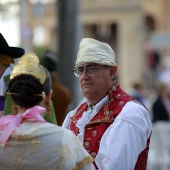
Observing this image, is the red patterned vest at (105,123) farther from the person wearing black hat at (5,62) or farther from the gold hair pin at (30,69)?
the gold hair pin at (30,69)

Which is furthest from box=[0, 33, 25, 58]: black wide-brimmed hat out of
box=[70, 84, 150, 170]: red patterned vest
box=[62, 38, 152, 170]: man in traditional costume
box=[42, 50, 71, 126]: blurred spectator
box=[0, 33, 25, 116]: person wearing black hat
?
box=[42, 50, 71, 126]: blurred spectator

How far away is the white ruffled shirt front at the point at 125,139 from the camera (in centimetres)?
547

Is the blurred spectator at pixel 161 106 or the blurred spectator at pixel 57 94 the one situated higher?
the blurred spectator at pixel 57 94

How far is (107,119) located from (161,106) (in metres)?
10.6

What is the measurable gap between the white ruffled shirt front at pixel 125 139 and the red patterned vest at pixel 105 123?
45 millimetres

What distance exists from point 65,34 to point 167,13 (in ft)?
117

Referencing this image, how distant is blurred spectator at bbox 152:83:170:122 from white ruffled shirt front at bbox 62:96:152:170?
10.5m

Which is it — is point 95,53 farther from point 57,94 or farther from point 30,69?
point 57,94

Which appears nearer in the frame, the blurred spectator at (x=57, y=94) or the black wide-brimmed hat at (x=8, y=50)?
the black wide-brimmed hat at (x=8, y=50)

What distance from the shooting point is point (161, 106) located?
16203 mm

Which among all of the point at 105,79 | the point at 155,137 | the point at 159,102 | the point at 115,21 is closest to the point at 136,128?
the point at 105,79

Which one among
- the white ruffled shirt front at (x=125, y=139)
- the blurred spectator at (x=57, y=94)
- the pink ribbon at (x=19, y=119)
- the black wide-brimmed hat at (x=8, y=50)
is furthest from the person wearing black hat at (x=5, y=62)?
the blurred spectator at (x=57, y=94)

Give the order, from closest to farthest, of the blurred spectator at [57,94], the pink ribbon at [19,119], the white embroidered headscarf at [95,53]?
1. the pink ribbon at [19,119]
2. the white embroidered headscarf at [95,53]
3. the blurred spectator at [57,94]

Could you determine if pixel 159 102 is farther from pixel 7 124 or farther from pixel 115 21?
pixel 115 21
